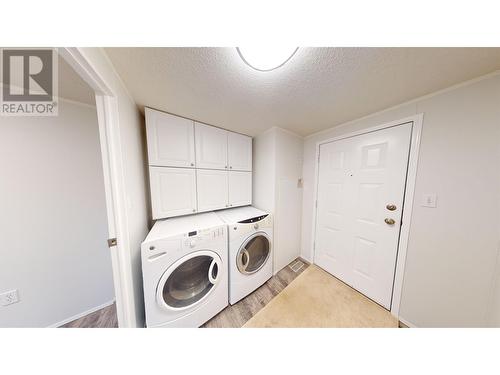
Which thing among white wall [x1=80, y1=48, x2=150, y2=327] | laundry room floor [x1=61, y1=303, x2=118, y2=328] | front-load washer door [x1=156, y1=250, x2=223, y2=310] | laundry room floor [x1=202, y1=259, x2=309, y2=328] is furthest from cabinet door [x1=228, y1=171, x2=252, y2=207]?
laundry room floor [x1=61, y1=303, x2=118, y2=328]

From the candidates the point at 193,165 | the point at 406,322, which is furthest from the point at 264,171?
the point at 406,322

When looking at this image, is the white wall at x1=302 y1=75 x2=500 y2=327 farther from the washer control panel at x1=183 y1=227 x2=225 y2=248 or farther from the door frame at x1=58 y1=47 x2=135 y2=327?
the door frame at x1=58 y1=47 x2=135 y2=327

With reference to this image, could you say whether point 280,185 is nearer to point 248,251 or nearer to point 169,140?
point 248,251

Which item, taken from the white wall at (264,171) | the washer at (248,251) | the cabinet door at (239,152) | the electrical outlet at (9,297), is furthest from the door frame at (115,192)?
the white wall at (264,171)

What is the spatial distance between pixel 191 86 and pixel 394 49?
43.9 inches

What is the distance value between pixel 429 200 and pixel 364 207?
41 cm

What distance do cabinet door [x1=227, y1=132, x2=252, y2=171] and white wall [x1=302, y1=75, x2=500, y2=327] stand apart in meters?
1.43

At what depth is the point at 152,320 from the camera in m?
0.94

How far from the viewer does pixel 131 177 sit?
96cm

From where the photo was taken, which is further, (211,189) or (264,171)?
(264,171)

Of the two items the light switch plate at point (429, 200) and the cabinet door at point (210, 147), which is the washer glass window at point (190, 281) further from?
the light switch plate at point (429, 200)

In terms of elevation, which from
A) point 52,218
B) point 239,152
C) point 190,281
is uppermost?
point 239,152

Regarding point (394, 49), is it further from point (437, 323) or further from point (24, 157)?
point (24, 157)

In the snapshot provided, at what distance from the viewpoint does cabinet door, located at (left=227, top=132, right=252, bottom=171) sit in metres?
1.63
